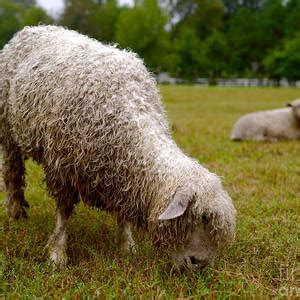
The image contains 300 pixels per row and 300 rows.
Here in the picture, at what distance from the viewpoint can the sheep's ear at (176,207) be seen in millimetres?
3641

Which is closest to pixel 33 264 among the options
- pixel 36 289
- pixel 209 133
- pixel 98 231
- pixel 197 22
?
pixel 36 289

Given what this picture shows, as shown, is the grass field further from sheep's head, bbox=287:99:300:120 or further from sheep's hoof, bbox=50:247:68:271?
sheep's head, bbox=287:99:300:120

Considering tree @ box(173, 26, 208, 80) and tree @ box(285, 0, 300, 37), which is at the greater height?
tree @ box(285, 0, 300, 37)

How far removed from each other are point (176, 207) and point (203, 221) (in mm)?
256

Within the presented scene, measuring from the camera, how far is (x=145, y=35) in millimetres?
59062

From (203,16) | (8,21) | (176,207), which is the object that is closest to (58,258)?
(176,207)

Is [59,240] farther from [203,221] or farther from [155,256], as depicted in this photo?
[203,221]

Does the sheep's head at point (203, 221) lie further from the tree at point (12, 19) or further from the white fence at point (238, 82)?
the tree at point (12, 19)

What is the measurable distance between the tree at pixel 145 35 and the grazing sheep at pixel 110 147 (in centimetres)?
5269

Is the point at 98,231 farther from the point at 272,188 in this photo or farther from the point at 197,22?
the point at 197,22

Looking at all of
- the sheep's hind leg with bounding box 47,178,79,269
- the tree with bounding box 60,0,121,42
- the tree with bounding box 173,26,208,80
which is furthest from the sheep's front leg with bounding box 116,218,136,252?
the tree with bounding box 60,0,121,42

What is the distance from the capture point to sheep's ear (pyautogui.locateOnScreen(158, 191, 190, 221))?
364 cm

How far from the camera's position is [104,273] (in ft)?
13.5

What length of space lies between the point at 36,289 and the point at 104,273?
50 cm
